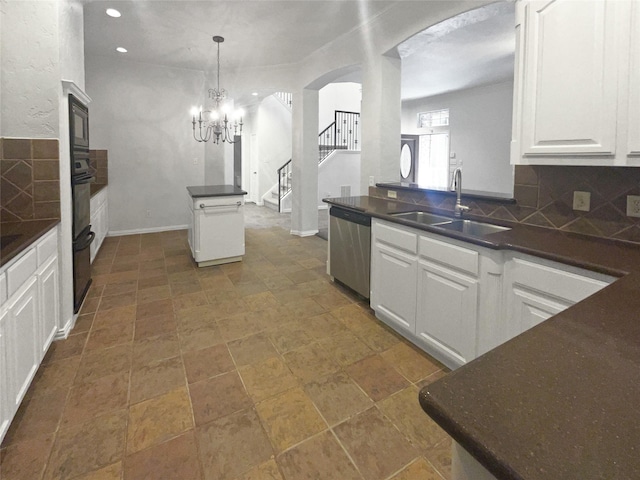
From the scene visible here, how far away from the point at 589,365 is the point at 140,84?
23.2ft

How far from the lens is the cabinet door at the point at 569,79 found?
1.66 m

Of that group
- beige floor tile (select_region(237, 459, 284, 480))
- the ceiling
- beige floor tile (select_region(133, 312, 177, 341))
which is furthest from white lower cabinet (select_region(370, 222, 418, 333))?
the ceiling

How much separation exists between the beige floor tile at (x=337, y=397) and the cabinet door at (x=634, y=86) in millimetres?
1796

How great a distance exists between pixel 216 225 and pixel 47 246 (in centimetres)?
220

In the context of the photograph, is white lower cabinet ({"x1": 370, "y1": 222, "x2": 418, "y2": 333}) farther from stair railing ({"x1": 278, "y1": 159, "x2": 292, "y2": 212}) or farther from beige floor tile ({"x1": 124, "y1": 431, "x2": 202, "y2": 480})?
stair railing ({"x1": 278, "y1": 159, "x2": 292, "y2": 212})

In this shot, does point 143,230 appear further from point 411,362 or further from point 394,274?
point 411,362

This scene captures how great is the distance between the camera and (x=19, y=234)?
2.07m

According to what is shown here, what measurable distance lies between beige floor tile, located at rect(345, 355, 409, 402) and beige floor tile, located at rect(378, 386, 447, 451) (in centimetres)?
6

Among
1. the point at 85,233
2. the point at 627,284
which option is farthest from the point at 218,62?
the point at 627,284

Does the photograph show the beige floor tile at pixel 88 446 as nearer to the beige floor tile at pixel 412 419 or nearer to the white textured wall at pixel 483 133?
the beige floor tile at pixel 412 419

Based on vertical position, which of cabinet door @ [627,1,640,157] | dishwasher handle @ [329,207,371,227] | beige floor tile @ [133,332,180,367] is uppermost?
cabinet door @ [627,1,640,157]

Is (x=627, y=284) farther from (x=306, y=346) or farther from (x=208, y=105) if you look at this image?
(x=208, y=105)

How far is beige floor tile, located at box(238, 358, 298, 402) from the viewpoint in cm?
212

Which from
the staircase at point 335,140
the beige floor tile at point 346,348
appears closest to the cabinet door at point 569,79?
the beige floor tile at point 346,348
